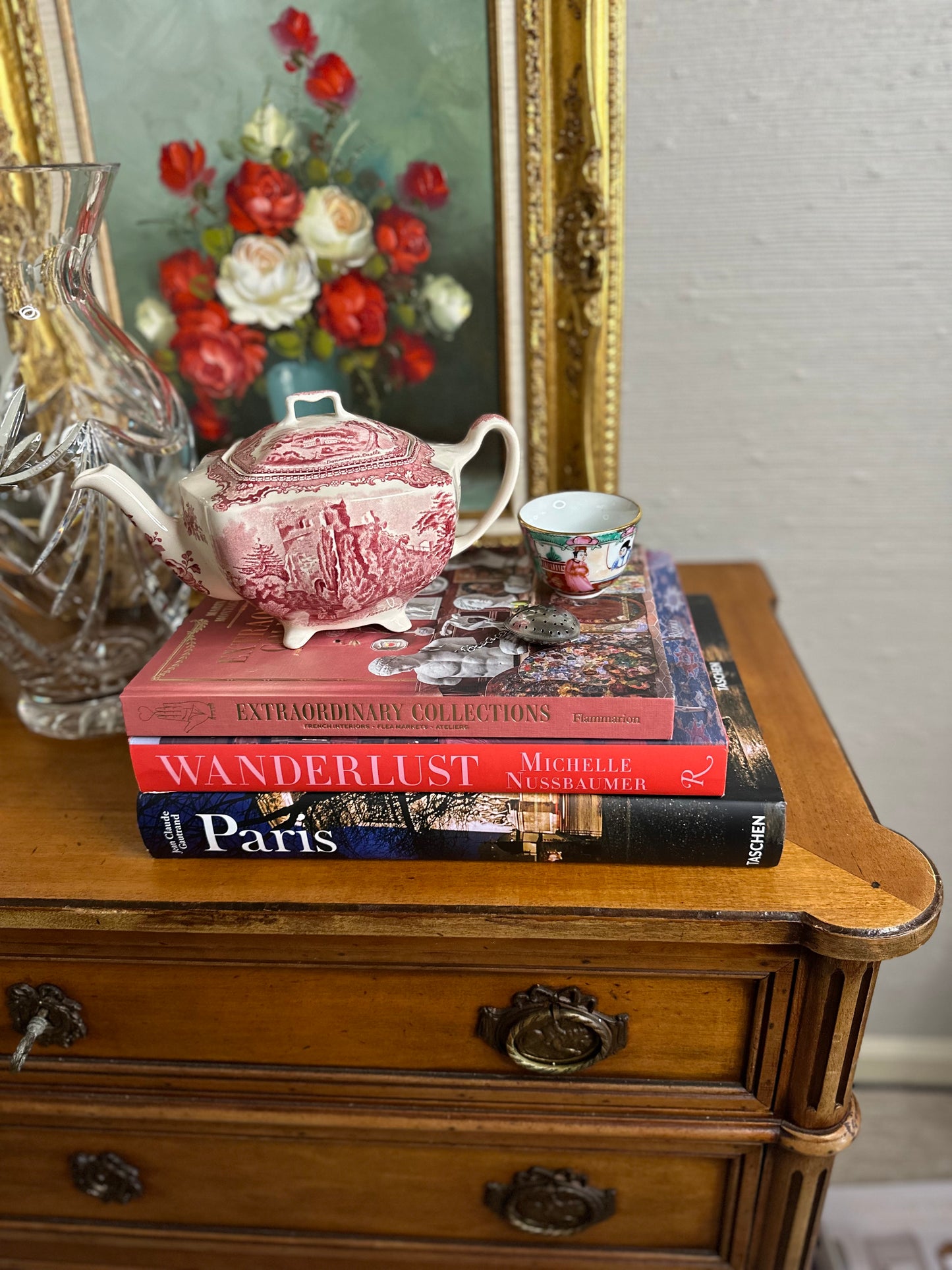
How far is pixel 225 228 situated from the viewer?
2.74 ft

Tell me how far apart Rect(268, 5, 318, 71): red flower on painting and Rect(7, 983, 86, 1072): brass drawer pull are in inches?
30.4

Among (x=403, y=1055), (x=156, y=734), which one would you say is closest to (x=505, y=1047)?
(x=403, y=1055)

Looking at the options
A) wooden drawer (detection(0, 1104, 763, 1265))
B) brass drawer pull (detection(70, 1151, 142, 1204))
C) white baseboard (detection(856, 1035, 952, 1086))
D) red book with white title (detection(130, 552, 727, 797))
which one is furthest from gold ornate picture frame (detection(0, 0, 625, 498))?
white baseboard (detection(856, 1035, 952, 1086))

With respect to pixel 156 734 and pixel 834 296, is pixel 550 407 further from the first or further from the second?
pixel 156 734

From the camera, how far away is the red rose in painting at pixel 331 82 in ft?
2.58

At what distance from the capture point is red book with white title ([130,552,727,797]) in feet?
1.93

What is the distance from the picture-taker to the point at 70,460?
2.46ft

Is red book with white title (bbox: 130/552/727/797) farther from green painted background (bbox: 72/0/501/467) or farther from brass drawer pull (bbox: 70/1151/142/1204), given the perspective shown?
green painted background (bbox: 72/0/501/467)

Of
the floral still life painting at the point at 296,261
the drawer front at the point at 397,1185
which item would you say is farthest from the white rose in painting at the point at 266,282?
the drawer front at the point at 397,1185

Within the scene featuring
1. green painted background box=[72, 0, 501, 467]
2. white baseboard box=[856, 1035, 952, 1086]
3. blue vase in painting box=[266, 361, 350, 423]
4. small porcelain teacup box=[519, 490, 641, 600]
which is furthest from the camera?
white baseboard box=[856, 1035, 952, 1086]

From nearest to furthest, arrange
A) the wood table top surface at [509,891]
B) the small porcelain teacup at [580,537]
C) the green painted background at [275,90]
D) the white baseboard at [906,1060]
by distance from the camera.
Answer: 1. the wood table top surface at [509,891]
2. the small porcelain teacup at [580,537]
3. the green painted background at [275,90]
4. the white baseboard at [906,1060]

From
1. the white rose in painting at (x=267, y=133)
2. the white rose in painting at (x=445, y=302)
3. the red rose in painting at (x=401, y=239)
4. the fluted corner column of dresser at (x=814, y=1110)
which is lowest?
the fluted corner column of dresser at (x=814, y=1110)

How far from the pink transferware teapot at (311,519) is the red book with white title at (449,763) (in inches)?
3.5

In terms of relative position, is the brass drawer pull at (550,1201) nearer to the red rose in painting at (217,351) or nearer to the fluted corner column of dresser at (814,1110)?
the fluted corner column of dresser at (814,1110)
